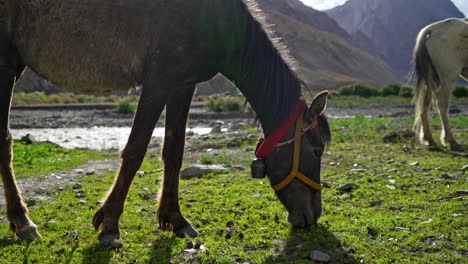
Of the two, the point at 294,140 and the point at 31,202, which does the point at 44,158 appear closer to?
the point at 31,202

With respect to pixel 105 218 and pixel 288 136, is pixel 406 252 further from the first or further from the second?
pixel 105 218

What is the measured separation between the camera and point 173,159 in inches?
172

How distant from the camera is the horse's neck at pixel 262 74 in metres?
3.84

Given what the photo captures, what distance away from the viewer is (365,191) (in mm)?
5531

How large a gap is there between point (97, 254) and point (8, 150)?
1491 millimetres

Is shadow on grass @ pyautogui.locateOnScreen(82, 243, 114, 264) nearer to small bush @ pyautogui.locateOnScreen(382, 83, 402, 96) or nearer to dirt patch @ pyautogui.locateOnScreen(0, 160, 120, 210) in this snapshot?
dirt patch @ pyautogui.locateOnScreen(0, 160, 120, 210)

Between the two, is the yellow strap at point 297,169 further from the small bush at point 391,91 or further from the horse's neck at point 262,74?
the small bush at point 391,91

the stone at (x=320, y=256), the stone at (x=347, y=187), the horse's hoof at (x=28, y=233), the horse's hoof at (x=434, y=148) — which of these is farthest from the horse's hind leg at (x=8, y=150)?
the horse's hoof at (x=434, y=148)

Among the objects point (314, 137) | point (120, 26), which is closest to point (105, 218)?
point (120, 26)

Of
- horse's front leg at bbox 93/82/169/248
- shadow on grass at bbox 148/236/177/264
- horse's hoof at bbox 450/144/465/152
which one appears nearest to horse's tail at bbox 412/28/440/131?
horse's hoof at bbox 450/144/465/152

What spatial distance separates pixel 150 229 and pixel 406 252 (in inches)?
93.6

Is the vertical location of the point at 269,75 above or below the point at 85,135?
above

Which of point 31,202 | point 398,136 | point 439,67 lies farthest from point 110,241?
point 398,136

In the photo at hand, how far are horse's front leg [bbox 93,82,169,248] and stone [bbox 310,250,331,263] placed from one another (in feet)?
5.46
